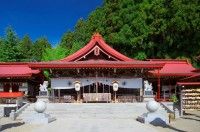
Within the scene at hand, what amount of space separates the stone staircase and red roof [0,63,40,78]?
7.20m

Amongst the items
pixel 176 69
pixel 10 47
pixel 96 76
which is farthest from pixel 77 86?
pixel 10 47

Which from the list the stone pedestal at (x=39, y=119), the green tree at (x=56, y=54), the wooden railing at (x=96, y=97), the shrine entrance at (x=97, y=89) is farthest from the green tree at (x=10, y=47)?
the stone pedestal at (x=39, y=119)

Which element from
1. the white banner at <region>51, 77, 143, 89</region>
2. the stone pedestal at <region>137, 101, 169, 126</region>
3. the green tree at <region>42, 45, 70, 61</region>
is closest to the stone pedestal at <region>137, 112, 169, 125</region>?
the stone pedestal at <region>137, 101, 169, 126</region>

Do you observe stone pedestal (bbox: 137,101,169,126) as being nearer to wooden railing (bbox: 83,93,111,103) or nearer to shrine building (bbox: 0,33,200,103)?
shrine building (bbox: 0,33,200,103)

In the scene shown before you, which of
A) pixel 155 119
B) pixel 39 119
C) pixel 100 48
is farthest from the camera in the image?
pixel 100 48

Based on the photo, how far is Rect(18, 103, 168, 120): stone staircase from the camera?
2839 cm

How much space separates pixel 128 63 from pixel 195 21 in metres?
15.9

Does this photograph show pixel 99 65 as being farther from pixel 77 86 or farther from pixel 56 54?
pixel 56 54

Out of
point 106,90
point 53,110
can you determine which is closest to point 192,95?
point 106,90

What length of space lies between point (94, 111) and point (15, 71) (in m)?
12.7

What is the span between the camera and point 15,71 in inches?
1564

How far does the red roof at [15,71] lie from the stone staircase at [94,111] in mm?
7202

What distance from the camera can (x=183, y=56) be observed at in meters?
51.5

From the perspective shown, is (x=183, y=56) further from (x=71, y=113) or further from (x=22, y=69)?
(x=71, y=113)
